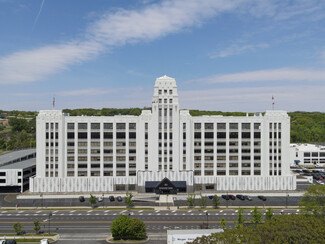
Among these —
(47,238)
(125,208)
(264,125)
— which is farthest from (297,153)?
(47,238)

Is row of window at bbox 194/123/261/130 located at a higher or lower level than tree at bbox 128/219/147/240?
higher

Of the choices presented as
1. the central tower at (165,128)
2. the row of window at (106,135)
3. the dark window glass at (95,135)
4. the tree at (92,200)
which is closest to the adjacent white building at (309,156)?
the central tower at (165,128)

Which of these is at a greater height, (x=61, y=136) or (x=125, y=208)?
(x=61, y=136)

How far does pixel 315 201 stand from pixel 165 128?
66017mm

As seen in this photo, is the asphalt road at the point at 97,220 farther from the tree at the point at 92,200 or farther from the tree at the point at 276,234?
the tree at the point at 276,234

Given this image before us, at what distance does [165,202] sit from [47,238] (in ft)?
154

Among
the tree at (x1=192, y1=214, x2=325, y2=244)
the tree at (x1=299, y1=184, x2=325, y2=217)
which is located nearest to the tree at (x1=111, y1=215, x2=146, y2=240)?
the tree at (x1=192, y1=214, x2=325, y2=244)

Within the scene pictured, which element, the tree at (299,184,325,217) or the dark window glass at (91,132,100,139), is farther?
the dark window glass at (91,132,100,139)

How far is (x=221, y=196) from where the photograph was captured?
120812mm

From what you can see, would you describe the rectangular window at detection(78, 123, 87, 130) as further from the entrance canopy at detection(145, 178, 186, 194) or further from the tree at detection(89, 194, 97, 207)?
the entrance canopy at detection(145, 178, 186, 194)

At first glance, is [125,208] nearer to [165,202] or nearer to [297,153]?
[165,202]

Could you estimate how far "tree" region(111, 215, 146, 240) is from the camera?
254 feet

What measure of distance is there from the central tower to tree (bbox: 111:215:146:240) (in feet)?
163

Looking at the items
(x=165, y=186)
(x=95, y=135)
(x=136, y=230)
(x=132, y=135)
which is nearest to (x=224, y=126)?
(x=165, y=186)
